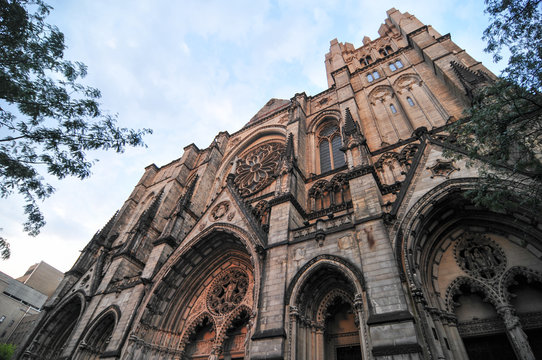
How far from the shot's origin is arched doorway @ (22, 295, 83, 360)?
14148mm

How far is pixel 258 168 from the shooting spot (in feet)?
61.8

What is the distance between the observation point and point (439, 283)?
7.98m

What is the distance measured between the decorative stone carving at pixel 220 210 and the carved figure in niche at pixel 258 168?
12.2ft

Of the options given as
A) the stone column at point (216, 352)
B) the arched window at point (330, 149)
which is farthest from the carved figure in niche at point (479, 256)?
the stone column at point (216, 352)

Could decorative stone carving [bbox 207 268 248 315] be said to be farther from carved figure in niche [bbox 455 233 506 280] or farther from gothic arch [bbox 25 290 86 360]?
carved figure in niche [bbox 455 233 506 280]

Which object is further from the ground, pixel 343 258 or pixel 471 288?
pixel 343 258

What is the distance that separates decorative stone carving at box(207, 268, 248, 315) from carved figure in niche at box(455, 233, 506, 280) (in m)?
8.04

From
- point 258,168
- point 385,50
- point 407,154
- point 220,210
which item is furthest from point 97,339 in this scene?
point 385,50

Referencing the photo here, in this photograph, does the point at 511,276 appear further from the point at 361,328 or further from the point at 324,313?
the point at 324,313

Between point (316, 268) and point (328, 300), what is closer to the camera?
point (316, 268)

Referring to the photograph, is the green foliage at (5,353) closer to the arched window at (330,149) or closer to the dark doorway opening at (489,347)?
the arched window at (330,149)

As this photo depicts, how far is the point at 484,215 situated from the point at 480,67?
8961mm

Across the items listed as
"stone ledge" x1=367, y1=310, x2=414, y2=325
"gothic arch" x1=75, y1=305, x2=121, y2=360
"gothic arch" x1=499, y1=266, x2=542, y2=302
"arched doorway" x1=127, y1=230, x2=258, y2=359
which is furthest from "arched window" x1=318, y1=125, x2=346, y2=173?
"gothic arch" x1=75, y1=305, x2=121, y2=360

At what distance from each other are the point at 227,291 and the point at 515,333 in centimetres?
949
